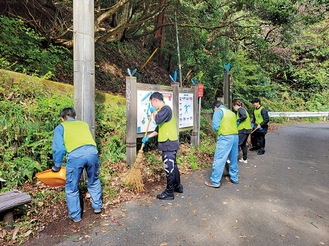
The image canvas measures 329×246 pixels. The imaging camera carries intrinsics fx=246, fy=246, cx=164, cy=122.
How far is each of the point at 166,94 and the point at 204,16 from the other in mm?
7424

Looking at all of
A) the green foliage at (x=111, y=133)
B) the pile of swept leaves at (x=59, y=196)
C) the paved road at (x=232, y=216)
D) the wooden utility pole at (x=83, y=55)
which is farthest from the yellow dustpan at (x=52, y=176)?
the green foliage at (x=111, y=133)

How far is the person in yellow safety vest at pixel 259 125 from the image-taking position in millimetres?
8008

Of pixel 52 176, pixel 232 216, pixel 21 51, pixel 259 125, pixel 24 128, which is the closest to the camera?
pixel 52 176

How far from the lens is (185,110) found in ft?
24.4

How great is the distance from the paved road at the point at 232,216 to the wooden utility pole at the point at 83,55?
6.29 feet

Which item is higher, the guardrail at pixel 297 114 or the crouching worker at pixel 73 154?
the guardrail at pixel 297 114

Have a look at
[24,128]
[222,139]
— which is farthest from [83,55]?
[222,139]

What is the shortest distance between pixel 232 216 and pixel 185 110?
13.1 feet

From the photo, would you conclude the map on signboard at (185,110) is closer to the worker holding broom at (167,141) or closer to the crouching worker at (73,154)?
the worker holding broom at (167,141)

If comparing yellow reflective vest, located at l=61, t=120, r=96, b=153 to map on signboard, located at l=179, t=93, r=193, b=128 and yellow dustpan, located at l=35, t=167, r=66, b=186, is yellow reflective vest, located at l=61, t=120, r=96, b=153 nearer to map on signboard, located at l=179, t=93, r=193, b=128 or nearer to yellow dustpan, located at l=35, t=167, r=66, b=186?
yellow dustpan, located at l=35, t=167, r=66, b=186

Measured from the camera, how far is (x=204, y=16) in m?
12.1

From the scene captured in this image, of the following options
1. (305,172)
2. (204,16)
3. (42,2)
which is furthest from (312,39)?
(42,2)

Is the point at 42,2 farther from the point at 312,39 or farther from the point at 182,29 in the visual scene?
the point at 312,39

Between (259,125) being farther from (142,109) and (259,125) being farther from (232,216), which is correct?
(232,216)
